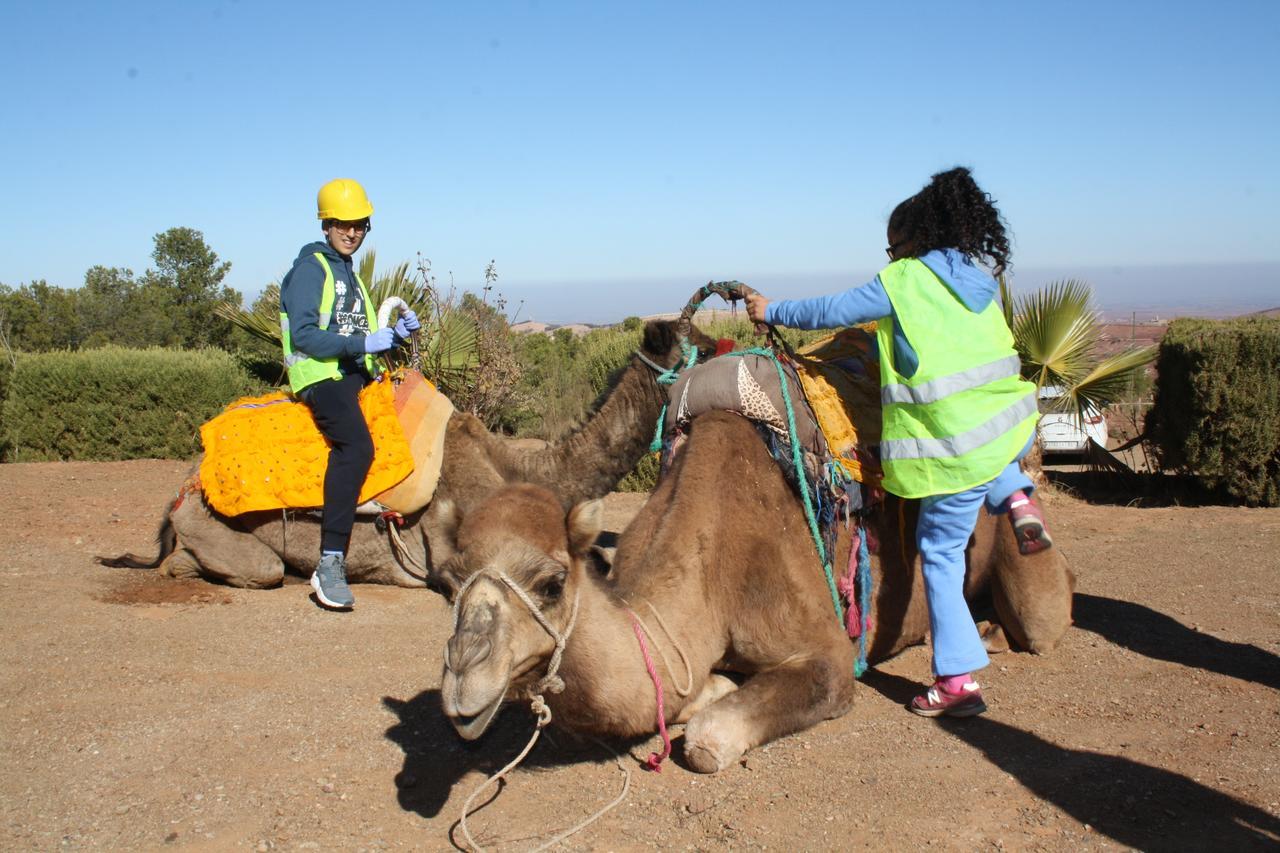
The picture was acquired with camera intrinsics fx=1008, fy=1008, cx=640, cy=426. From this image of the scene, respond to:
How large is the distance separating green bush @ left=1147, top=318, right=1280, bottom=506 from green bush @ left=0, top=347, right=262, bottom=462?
12.2 metres

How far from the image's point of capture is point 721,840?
12.3 ft

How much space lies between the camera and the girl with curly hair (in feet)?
15.4

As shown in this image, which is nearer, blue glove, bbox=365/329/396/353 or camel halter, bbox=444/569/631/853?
camel halter, bbox=444/569/631/853

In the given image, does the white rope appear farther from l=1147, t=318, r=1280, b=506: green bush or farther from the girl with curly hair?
l=1147, t=318, r=1280, b=506: green bush

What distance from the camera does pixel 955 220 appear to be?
16.1ft

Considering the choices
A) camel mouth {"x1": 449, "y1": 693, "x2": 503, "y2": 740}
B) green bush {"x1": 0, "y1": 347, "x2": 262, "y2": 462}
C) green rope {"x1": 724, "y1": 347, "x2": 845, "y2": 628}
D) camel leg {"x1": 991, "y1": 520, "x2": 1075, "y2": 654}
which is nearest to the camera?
camel mouth {"x1": 449, "y1": 693, "x2": 503, "y2": 740}

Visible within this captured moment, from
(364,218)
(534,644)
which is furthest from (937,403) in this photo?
(364,218)

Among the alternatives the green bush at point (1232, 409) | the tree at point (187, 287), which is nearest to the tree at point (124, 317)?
the tree at point (187, 287)

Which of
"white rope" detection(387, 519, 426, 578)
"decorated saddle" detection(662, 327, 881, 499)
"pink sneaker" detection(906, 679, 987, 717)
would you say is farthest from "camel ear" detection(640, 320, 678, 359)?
"pink sneaker" detection(906, 679, 987, 717)

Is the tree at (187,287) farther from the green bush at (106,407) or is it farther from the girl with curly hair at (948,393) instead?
the girl with curly hair at (948,393)

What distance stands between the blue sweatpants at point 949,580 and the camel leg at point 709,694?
1.07 m

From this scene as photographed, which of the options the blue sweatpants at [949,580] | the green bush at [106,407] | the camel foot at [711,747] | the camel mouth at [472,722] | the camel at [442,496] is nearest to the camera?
the camel mouth at [472,722]

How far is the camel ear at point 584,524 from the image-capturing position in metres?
3.68

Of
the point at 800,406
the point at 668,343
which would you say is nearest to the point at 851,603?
the point at 800,406
